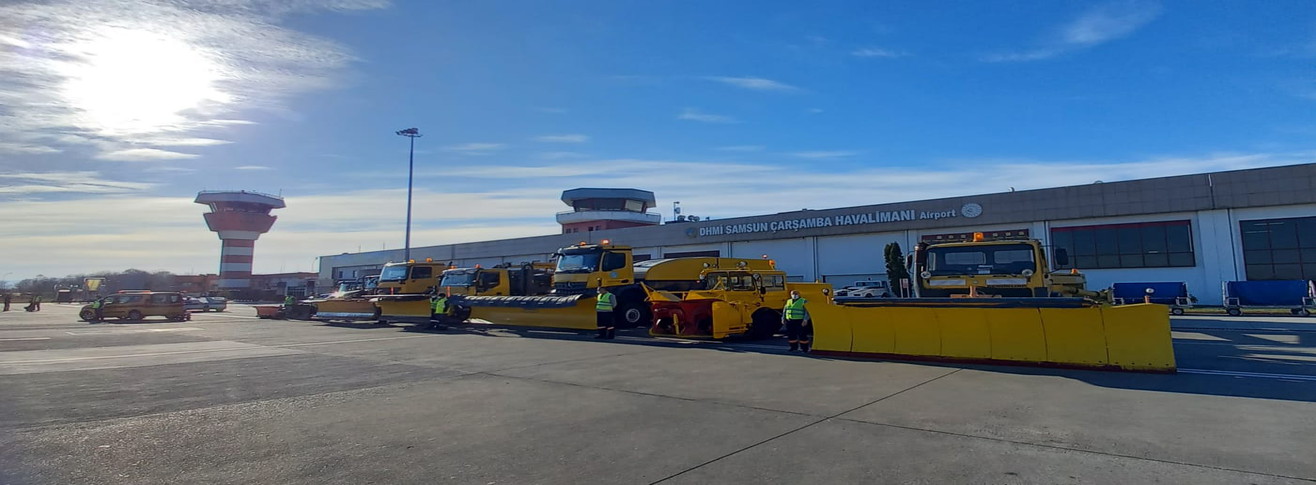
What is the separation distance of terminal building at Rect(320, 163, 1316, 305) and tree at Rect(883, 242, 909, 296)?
2.24 meters

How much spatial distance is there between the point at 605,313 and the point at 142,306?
28069mm

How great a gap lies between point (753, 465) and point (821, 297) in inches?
529

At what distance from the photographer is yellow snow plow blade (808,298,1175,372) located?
9016mm

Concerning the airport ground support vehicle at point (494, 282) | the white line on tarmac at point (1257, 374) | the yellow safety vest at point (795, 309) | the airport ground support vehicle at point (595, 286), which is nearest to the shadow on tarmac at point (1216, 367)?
the white line on tarmac at point (1257, 374)

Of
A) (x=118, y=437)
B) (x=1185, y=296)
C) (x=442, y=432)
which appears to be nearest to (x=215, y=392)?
(x=118, y=437)

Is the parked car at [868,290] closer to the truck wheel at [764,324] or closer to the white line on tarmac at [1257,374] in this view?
the truck wheel at [764,324]

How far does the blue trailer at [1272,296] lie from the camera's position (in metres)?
23.0

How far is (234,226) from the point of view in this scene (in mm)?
96125

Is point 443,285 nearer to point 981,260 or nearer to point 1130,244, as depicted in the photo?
point 981,260

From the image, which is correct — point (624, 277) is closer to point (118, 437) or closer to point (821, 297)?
point (821, 297)

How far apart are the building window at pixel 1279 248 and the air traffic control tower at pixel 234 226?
10946 cm

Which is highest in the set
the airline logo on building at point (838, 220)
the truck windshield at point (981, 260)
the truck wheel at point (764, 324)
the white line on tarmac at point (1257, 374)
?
the airline logo on building at point (838, 220)

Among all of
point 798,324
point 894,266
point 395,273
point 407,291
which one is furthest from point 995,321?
point 894,266

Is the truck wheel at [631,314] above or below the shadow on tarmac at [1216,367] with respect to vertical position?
above
